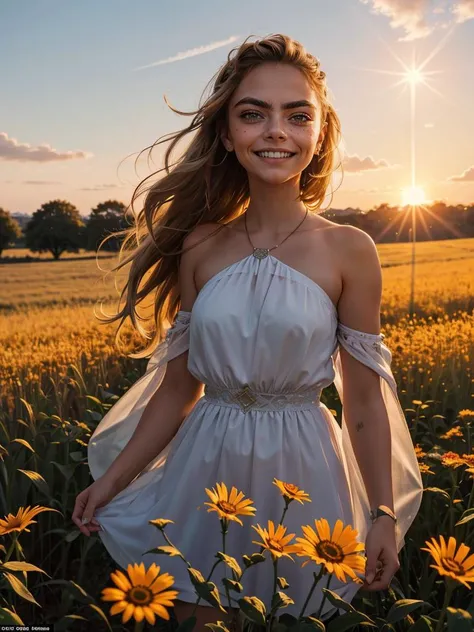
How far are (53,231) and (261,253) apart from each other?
162ft

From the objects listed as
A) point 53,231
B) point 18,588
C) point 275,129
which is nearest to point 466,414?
point 275,129

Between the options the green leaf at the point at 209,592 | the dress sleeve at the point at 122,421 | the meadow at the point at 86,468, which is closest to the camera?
the green leaf at the point at 209,592

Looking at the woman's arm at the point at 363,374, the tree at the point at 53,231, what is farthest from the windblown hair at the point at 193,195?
the tree at the point at 53,231

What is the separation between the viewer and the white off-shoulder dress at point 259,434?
2.18 m

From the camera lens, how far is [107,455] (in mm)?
2719

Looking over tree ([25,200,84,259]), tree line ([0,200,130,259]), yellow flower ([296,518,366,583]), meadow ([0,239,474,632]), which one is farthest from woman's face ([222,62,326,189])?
tree ([25,200,84,259])

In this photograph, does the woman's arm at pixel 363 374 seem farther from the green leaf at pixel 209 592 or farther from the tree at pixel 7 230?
the tree at pixel 7 230

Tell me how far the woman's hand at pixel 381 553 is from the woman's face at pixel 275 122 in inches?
43.5

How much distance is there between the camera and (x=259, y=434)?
2205 mm

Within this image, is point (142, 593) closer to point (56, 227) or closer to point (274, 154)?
point (274, 154)

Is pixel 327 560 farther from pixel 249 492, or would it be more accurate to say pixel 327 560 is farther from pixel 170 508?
pixel 170 508

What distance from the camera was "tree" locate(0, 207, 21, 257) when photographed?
52406 millimetres

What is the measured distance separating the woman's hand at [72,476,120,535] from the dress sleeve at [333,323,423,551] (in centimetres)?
79

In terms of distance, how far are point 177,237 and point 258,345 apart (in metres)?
0.70
